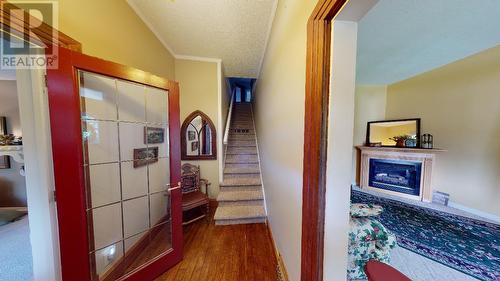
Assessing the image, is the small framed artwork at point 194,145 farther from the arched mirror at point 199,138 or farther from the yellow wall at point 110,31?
the yellow wall at point 110,31

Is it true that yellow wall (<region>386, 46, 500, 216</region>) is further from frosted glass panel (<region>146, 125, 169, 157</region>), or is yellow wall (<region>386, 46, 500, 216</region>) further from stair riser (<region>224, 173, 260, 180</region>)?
frosted glass panel (<region>146, 125, 169, 157</region>)

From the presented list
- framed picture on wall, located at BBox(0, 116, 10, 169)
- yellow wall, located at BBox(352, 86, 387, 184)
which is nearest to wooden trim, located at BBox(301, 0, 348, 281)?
yellow wall, located at BBox(352, 86, 387, 184)

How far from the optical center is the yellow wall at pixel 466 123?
2.56 metres

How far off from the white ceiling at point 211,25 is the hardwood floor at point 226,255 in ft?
8.97

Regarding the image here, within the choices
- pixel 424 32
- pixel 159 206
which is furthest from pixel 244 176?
pixel 424 32

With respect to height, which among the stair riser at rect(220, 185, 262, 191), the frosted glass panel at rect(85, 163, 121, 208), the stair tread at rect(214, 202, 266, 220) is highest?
the frosted glass panel at rect(85, 163, 121, 208)

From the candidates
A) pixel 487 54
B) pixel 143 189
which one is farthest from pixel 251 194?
pixel 487 54

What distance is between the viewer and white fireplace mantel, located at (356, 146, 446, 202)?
10.8 feet

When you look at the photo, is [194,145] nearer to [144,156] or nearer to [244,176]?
[244,176]

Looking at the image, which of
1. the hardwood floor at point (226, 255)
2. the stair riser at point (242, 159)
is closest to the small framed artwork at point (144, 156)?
the hardwood floor at point (226, 255)

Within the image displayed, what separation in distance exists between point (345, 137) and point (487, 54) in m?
4.11

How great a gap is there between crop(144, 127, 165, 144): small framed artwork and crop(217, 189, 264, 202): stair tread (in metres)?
1.42

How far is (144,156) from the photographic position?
168 centimetres

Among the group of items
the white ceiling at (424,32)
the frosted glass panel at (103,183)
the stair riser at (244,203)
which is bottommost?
the stair riser at (244,203)
